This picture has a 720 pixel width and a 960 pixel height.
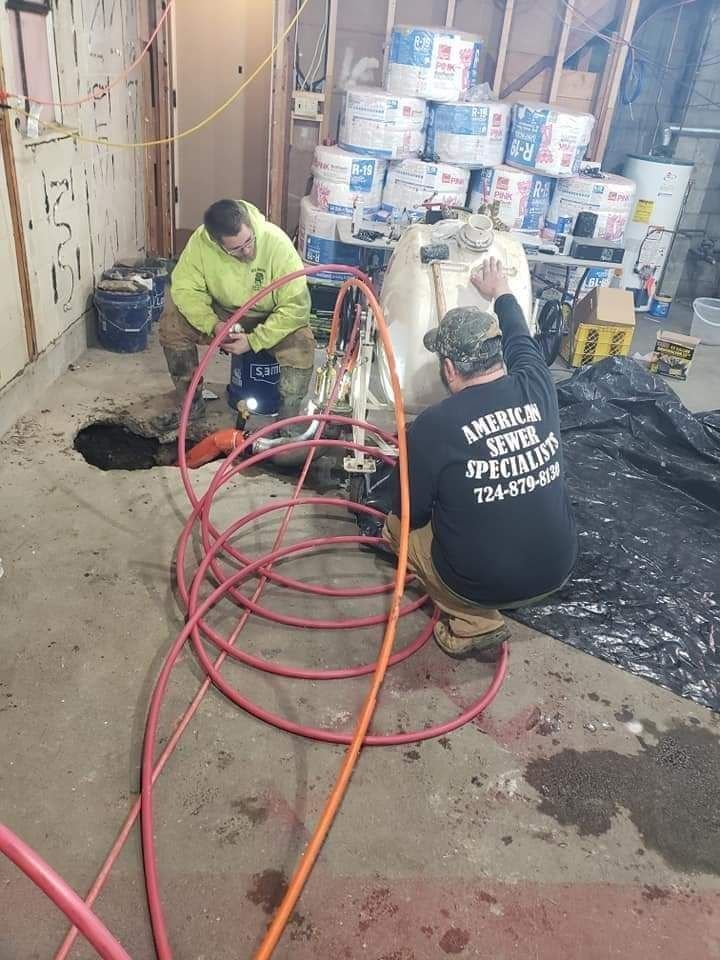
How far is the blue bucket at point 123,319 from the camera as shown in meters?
3.79

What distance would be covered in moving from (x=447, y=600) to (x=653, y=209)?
176 inches

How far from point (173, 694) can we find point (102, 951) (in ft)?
3.45

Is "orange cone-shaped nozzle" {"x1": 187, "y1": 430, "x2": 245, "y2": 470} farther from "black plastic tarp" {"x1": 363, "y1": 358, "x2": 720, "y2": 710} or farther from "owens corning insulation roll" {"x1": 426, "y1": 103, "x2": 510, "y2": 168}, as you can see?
"owens corning insulation roll" {"x1": 426, "y1": 103, "x2": 510, "y2": 168}

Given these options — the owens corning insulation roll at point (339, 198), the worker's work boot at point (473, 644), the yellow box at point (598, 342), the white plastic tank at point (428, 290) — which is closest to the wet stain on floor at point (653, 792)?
the worker's work boot at point (473, 644)

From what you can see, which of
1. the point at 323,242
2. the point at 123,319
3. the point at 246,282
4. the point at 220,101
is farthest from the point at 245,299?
the point at 220,101

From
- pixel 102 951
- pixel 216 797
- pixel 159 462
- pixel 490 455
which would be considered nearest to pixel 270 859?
pixel 216 797

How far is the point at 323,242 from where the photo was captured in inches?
173

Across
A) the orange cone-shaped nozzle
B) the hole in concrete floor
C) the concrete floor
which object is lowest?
the hole in concrete floor

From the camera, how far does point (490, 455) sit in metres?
1.73

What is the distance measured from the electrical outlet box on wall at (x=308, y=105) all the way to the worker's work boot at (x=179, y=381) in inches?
99.7

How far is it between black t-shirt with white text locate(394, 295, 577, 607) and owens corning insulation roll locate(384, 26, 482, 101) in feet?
10.1

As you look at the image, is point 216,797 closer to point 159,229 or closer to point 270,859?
point 270,859

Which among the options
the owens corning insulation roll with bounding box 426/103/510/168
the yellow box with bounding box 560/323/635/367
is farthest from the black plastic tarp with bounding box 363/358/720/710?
the owens corning insulation roll with bounding box 426/103/510/168

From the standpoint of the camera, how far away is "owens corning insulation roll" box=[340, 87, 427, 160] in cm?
421
